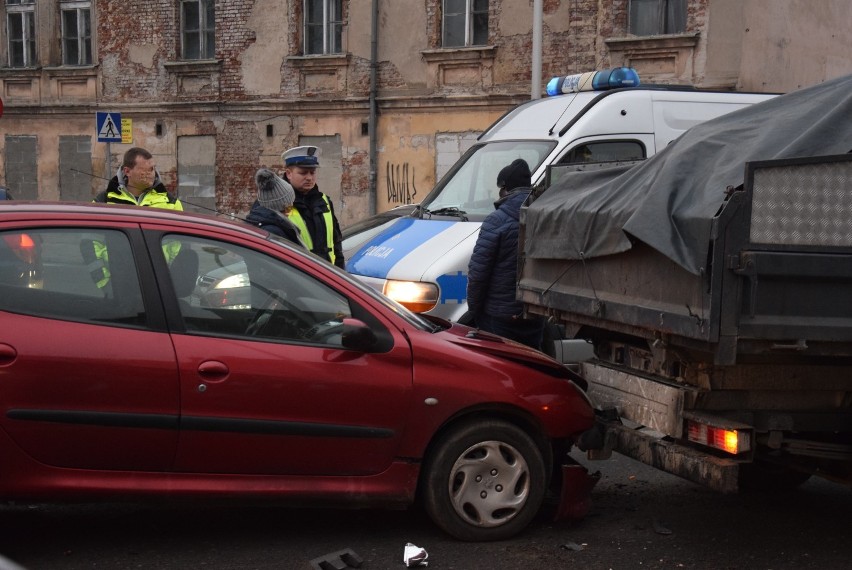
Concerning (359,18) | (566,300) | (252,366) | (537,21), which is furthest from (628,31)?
(252,366)

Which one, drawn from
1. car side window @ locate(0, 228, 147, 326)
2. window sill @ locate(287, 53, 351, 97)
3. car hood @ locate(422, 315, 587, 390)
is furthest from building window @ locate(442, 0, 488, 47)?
car side window @ locate(0, 228, 147, 326)

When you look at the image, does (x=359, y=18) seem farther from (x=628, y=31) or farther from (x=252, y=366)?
(x=252, y=366)

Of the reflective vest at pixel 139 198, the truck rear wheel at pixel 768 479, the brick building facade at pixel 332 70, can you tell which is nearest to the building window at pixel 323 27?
the brick building facade at pixel 332 70

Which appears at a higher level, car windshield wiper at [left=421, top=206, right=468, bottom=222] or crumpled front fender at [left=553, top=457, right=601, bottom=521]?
car windshield wiper at [left=421, top=206, right=468, bottom=222]

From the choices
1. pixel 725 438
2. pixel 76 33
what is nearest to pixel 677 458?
pixel 725 438

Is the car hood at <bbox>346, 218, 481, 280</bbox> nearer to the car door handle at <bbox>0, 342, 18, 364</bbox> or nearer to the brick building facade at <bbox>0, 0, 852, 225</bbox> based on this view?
the car door handle at <bbox>0, 342, 18, 364</bbox>

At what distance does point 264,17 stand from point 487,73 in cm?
544

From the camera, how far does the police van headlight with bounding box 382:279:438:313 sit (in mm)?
8047

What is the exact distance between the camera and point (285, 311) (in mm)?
5145

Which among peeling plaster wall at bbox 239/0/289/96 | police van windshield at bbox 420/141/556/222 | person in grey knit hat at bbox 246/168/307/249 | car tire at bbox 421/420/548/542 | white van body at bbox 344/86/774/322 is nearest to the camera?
car tire at bbox 421/420/548/542

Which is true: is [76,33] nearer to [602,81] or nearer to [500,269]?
[602,81]

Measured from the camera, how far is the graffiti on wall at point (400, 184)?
21.0m

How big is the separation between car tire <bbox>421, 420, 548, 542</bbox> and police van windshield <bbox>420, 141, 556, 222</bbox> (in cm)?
362

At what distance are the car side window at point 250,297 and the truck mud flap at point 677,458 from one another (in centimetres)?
156
